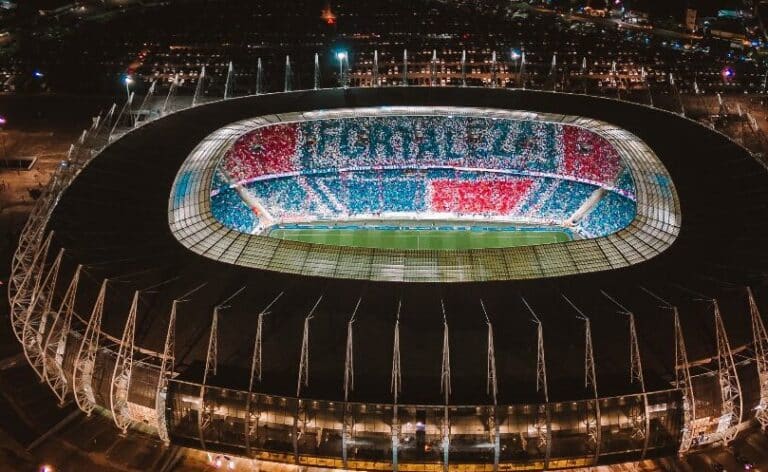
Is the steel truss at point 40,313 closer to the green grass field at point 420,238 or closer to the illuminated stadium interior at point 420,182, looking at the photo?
the illuminated stadium interior at point 420,182

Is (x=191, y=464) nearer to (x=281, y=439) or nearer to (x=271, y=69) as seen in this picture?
(x=281, y=439)

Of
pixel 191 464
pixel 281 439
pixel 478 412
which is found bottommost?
pixel 191 464

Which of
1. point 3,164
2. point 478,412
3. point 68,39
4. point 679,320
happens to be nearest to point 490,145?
point 679,320

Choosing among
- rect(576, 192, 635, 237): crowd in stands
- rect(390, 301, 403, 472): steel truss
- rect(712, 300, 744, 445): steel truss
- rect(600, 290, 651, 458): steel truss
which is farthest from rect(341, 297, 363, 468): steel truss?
rect(576, 192, 635, 237): crowd in stands

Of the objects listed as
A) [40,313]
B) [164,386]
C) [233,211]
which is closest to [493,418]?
[164,386]

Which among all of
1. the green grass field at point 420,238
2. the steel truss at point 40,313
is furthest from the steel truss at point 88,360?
the green grass field at point 420,238
